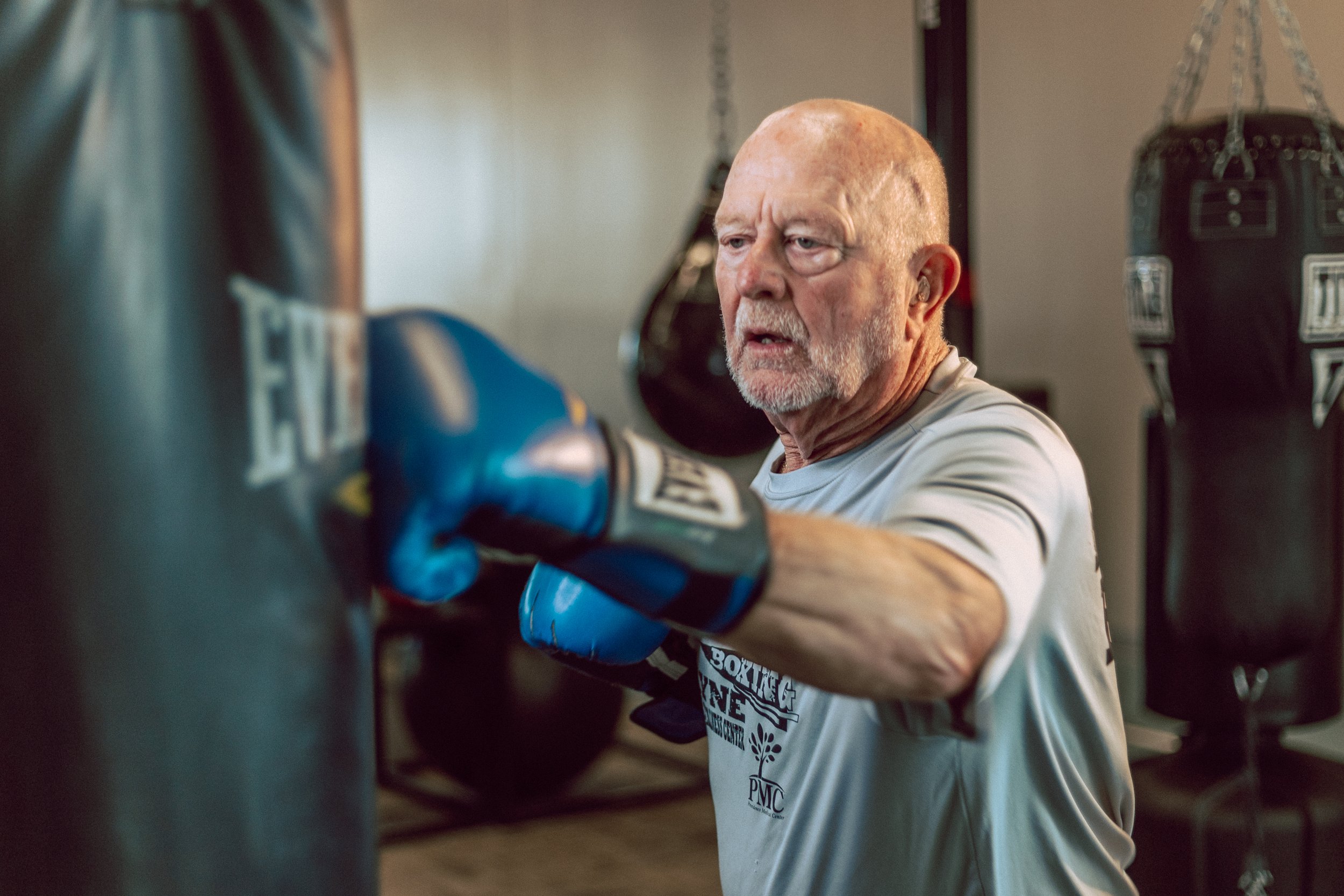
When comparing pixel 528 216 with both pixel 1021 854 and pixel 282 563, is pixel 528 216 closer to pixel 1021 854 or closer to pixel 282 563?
pixel 1021 854

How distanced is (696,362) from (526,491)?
304 cm

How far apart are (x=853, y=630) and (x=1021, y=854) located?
0.49m

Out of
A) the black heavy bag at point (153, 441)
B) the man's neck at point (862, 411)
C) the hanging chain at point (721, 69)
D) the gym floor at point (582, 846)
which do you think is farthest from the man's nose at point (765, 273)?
the hanging chain at point (721, 69)

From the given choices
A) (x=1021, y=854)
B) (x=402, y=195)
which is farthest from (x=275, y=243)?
(x=402, y=195)

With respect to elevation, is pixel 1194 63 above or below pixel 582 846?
above

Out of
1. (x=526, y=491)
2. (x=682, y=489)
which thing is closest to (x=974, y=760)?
(x=682, y=489)

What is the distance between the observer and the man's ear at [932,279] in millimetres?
1538

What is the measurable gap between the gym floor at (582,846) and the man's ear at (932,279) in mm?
2173

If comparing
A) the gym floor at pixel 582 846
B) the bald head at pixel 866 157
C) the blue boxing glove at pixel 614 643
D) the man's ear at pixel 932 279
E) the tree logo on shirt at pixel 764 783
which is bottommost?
the gym floor at pixel 582 846

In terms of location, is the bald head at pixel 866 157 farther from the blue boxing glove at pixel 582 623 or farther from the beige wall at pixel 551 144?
the beige wall at pixel 551 144

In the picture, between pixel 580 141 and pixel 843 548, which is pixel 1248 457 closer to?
pixel 843 548

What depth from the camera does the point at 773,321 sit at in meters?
1.51

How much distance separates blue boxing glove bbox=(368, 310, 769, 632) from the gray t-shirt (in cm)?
31

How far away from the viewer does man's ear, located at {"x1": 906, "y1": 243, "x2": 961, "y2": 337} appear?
1538 mm
